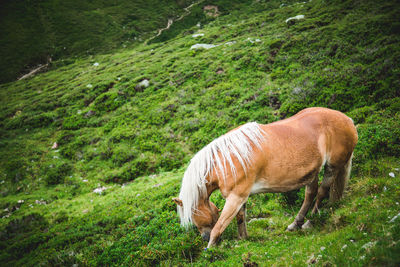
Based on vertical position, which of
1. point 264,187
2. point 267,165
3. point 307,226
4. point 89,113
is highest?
point 267,165

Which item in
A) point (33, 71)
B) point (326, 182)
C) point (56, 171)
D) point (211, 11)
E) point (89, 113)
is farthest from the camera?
point (211, 11)

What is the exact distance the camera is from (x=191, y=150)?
12656 mm

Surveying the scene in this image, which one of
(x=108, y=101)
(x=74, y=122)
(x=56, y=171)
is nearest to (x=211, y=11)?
(x=108, y=101)

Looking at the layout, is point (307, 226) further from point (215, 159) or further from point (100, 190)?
point (100, 190)

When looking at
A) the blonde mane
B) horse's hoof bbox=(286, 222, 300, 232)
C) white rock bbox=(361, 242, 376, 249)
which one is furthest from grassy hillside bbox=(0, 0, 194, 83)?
white rock bbox=(361, 242, 376, 249)

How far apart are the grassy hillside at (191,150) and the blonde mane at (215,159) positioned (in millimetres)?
1130

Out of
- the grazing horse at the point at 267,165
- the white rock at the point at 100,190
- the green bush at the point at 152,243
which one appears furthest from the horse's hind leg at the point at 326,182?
the white rock at the point at 100,190

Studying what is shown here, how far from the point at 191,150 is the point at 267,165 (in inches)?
343

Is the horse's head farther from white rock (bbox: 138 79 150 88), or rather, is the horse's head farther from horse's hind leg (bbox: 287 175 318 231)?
white rock (bbox: 138 79 150 88)

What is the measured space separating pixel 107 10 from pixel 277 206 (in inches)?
3006

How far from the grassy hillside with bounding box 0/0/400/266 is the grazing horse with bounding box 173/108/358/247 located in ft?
1.92

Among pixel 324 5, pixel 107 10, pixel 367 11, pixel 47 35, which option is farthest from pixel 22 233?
pixel 107 10

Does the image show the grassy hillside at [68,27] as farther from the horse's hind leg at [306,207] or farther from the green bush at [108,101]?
the horse's hind leg at [306,207]

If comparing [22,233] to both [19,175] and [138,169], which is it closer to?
[138,169]
